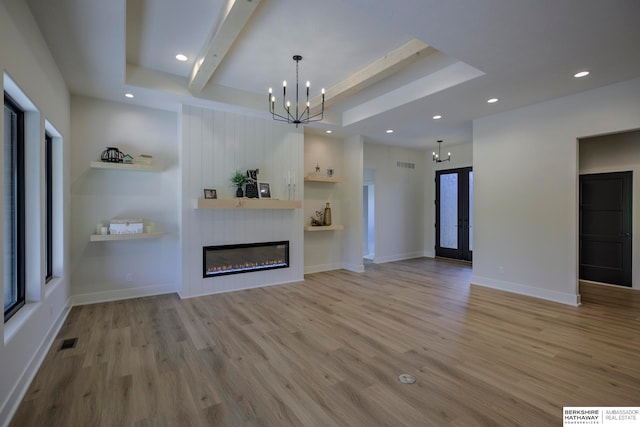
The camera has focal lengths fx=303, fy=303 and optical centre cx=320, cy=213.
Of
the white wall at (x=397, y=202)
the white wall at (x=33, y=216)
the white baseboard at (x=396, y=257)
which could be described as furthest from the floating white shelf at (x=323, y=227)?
the white wall at (x=33, y=216)

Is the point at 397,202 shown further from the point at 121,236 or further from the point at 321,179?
the point at 121,236

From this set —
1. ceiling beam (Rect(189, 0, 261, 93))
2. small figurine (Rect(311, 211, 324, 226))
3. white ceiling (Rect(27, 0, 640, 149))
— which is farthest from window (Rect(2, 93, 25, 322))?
small figurine (Rect(311, 211, 324, 226))

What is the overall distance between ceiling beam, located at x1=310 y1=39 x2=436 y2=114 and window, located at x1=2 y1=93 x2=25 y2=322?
11.7 feet

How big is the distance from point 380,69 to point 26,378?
4544 millimetres

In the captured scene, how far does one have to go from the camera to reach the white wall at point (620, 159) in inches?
201

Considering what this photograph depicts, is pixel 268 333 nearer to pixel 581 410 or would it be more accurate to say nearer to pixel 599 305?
pixel 581 410

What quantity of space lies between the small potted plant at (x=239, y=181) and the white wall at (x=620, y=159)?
6006mm

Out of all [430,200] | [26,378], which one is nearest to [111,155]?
[26,378]

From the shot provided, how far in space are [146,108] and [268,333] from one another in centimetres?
400

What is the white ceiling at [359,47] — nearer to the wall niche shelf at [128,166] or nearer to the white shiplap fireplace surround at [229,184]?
the white shiplap fireplace surround at [229,184]

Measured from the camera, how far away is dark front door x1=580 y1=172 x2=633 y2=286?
524cm

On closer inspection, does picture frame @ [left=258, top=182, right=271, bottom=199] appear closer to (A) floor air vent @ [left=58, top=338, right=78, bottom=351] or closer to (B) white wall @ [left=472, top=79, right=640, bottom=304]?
(A) floor air vent @ [left=58, top=338, right=78, bottom=351]

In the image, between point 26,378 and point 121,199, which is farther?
point 121,199

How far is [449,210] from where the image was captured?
8.38 metres
